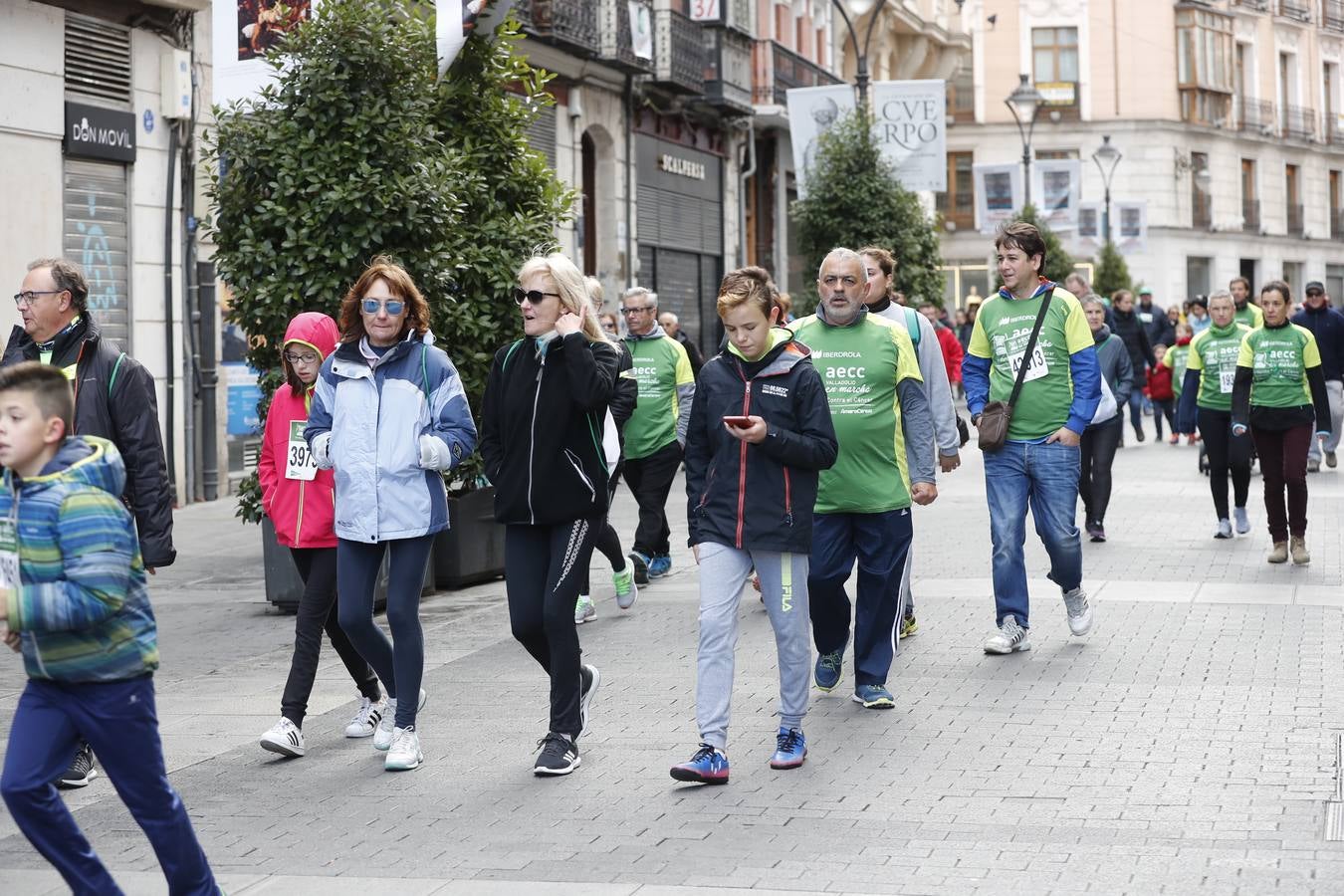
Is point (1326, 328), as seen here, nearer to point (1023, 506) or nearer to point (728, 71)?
point (1023, 506)

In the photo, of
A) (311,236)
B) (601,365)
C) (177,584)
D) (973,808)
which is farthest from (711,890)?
(177,584)

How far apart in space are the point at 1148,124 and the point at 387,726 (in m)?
58.7

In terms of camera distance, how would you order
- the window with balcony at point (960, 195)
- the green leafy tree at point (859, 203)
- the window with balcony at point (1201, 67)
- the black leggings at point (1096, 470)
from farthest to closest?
the window with balcony at point (960, 195) → the window with balcony at point (1201, 67) → the green leafy tree at point (859, 203) → the black leggings at point (1096, 470)

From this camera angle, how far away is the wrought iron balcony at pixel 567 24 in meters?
24.9

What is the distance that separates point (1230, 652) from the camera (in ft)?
30.6

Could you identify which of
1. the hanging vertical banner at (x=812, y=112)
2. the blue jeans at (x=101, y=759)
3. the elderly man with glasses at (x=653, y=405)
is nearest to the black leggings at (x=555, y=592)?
the blue jeans at (x=101, y=759)

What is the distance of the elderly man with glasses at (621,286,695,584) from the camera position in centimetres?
1206

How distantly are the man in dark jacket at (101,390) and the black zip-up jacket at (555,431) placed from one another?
1219mm

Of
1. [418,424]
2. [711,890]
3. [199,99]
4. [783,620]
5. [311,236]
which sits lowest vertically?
[711,890]

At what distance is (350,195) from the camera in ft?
38.2

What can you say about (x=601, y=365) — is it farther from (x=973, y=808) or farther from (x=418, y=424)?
(x=973, y=808)

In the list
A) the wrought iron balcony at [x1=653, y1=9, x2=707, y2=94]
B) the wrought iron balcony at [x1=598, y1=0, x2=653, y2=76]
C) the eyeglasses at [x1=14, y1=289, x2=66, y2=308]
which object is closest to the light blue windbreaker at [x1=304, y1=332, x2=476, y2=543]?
the eyeglasses at [x1=14, y1=289, x2=66, y2=308]

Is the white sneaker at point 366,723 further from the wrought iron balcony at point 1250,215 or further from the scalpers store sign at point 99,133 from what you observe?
the wrought iron balcony at point 1250,215

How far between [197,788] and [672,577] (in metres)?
6.11
